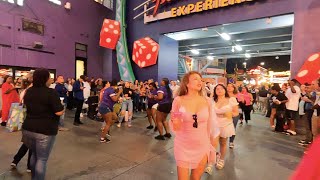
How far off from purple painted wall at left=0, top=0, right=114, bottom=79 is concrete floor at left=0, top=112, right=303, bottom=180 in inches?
221

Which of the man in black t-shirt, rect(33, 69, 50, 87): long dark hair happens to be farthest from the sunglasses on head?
the man in black t-shirt

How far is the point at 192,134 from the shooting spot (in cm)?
238

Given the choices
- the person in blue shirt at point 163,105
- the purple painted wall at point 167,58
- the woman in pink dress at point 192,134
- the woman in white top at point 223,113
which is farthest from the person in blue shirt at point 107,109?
the purple painted wall at point 167,58

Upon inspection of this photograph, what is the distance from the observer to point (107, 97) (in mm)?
5684

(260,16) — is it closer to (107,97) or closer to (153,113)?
(153,113)

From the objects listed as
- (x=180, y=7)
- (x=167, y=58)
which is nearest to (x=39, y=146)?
(x=180, y=7)

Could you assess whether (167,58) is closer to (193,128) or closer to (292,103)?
(292,103)

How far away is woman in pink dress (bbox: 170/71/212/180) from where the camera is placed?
235 cm

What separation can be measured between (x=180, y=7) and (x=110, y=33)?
390cm

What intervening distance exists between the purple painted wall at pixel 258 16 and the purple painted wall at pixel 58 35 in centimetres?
304

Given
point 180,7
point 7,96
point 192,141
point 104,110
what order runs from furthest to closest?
point 180,7 → point 7,96 → point 104,110 → point 192,141

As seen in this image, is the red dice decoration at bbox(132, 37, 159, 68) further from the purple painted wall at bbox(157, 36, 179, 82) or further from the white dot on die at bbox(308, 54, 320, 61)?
the white dot on die at bbox(308, 54, 320, 61)

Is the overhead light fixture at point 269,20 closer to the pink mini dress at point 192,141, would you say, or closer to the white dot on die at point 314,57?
the white dot on die at point 314,57

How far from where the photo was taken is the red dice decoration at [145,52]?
1166 cm
